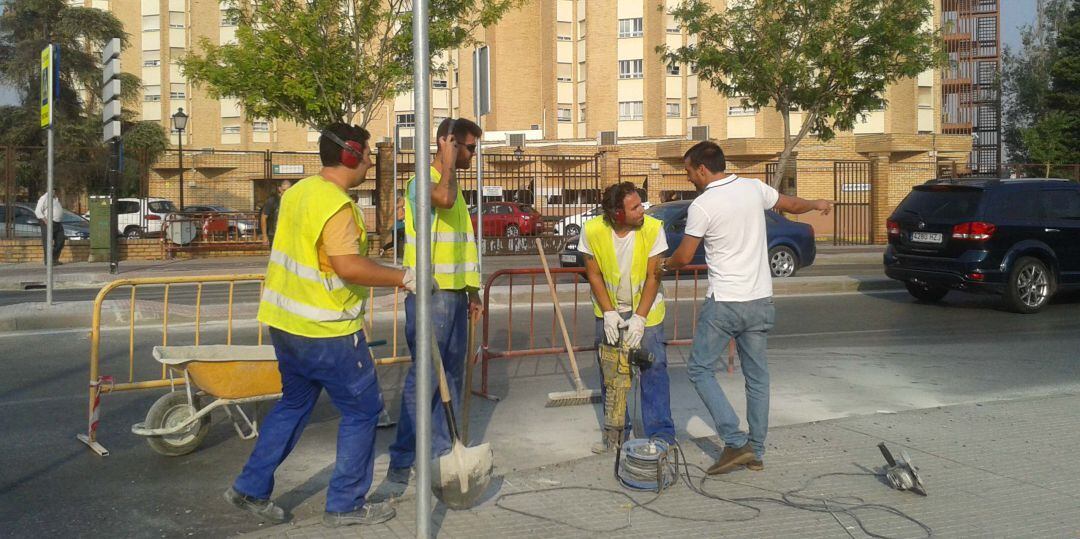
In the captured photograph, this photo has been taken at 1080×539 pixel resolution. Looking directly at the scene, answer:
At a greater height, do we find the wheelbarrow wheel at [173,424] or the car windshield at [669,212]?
the car windshield at [669,212]

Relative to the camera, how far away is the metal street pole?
381 centimetres

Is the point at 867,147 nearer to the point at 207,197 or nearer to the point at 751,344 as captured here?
the point at 207,197

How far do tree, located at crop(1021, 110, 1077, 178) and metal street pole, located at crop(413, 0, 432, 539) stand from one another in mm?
39988

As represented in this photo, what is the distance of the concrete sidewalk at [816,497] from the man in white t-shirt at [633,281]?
431 mm

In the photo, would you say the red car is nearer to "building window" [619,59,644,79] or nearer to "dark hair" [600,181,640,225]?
"dark hair" [600,181,640,225]

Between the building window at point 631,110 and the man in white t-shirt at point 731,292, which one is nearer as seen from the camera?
the man in white t-shirt at point 731,292

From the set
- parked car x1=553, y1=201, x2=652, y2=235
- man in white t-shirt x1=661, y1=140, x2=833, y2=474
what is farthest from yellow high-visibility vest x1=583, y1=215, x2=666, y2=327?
parked car x1=553, y1=201, x2=652, y2=235

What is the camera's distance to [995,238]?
42.9 feet

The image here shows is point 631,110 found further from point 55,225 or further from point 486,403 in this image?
point 486,403

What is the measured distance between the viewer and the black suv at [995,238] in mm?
13102

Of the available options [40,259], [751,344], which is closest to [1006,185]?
[751,344]

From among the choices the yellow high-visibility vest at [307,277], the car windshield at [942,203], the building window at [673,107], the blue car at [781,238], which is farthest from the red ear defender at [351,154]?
the building window at [673,107]

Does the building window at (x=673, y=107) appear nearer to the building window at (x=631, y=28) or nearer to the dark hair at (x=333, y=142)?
the building window at (x=631, y=28)

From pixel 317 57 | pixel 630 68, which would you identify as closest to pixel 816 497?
pixel 317 57
